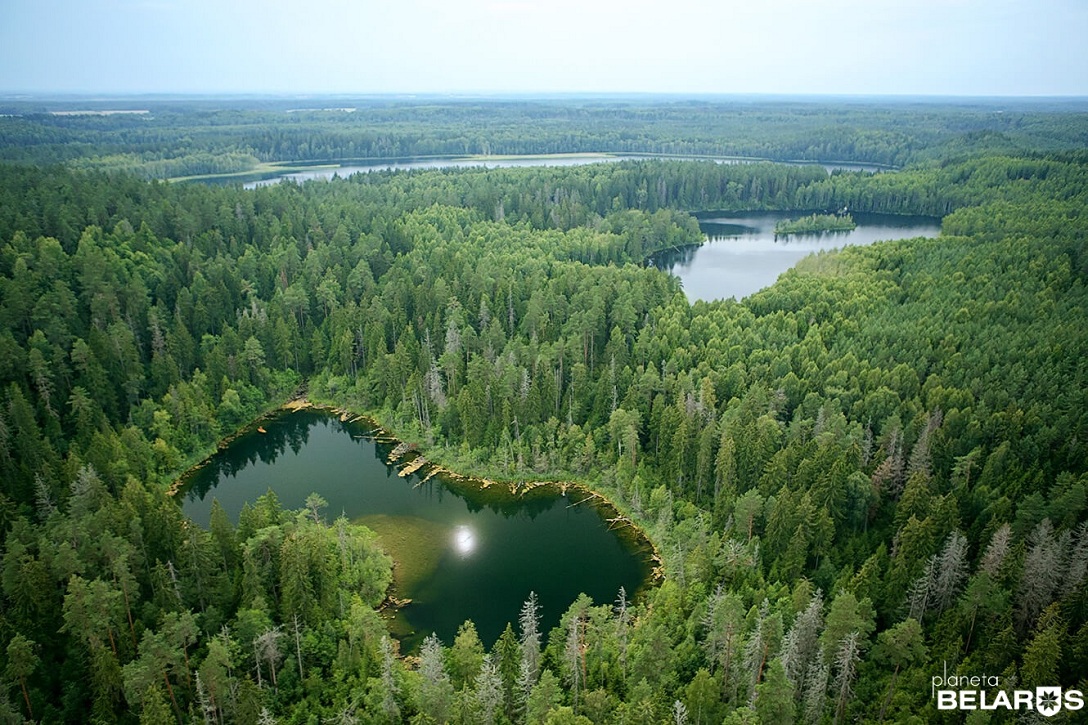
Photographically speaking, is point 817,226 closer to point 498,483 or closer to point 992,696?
point 498,483

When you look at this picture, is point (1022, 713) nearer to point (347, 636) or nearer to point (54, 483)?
point (347, 636)

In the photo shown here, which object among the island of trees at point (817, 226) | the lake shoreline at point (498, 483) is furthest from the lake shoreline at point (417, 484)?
the island of trees at point (817, 226)

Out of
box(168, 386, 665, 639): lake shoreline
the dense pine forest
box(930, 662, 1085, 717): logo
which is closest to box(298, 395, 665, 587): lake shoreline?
box(168, 386, 665, 639): lake shoreline

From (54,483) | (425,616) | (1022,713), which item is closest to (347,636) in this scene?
(425,616)

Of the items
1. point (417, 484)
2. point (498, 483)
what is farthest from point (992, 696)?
point (417, 484)

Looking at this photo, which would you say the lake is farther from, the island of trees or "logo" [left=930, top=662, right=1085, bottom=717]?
"logo" [left=930, top=662, right=1085, bottom=717]
